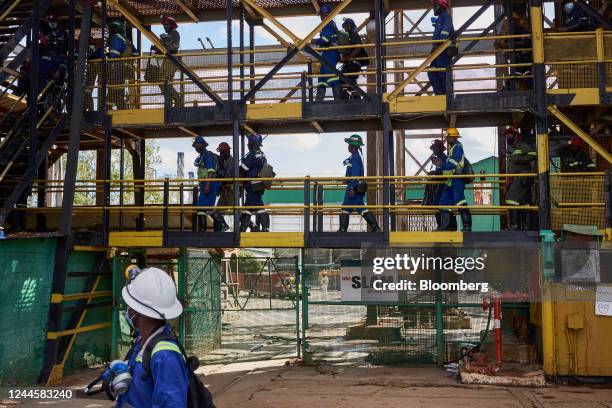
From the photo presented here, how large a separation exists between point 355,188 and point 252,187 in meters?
1.93

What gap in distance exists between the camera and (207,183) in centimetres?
1327

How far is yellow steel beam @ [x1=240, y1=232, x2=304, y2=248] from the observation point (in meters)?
12.7

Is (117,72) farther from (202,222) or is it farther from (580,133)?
(580,133)

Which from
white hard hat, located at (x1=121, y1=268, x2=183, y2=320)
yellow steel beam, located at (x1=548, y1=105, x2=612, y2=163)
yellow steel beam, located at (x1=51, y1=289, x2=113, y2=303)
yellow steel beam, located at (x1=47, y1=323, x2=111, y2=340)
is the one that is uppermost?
yellow steel beam, located at (x1=548, y1=105, x2=612, y2=163)

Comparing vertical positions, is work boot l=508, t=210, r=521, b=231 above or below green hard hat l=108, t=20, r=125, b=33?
below

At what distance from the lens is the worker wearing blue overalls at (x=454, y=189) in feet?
40.3

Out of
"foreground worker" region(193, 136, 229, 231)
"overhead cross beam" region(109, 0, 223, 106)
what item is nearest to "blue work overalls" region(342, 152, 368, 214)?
"foreground worker" region(193, 136, 229, 231)

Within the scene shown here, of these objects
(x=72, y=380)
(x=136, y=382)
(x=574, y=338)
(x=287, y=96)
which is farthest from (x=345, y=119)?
(x=136, y=382)

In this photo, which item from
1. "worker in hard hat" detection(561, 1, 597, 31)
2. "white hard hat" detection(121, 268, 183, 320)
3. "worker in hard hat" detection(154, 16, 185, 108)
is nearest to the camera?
"white hard hat" detection(121, 268, 183, 320)

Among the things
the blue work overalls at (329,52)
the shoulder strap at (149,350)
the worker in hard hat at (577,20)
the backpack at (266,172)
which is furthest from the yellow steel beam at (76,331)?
the worker in hard hat at (577,20)

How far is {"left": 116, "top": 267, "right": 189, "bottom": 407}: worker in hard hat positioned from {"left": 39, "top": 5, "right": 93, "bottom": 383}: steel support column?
28.5ft

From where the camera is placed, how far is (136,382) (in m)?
3.79

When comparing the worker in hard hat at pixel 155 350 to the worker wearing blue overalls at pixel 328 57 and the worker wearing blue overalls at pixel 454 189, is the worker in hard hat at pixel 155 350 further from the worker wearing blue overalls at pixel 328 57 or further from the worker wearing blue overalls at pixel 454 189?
the worker wearing blue overalls at pixel 328 57

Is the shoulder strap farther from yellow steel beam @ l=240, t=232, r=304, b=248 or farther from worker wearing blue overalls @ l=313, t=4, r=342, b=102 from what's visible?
worker wearing blue overalls @ l=313, t=4, r=342, b=102
